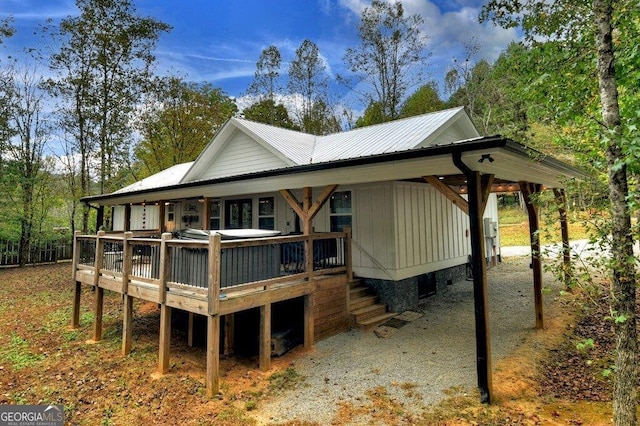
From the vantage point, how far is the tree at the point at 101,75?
50.0ft

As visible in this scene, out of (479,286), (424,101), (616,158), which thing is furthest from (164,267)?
(424,101)

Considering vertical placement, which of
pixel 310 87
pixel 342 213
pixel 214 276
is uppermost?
pixel 310 87

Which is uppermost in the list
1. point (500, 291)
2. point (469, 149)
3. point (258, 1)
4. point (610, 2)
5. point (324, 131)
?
point (258, 1)

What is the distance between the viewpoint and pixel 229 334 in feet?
20.9

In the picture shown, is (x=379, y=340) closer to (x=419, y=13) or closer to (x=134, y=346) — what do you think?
(x=134, y=346)

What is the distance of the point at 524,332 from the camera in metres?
6.31

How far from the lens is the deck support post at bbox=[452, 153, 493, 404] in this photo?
412 centimetres

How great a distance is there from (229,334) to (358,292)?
9.89 ft

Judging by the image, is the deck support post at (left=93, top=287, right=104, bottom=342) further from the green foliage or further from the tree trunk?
the tree trunk

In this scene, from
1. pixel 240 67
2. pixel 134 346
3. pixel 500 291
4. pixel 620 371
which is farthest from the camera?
pixel 240 67

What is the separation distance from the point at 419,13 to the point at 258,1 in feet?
29.6

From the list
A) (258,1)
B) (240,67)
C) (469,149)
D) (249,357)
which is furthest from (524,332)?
(240,67)

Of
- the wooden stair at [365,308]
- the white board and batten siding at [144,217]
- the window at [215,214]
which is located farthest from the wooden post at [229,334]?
the white board and batten siding at [144,217]

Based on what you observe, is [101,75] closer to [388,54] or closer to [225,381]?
[388,54]
